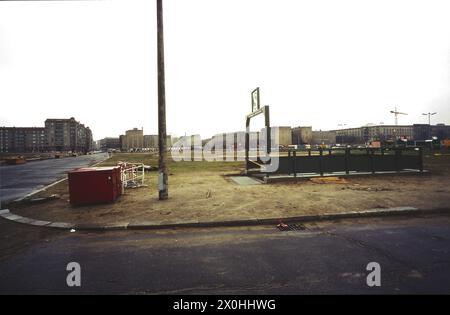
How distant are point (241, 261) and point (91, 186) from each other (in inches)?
246

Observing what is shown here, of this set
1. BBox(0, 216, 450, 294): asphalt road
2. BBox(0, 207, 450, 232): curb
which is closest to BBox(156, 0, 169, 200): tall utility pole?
BBox(0, 207, 450, 232): curb

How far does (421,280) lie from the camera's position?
3424mm

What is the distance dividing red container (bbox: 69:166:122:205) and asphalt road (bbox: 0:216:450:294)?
8.95 ft

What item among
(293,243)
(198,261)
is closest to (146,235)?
(198,261)

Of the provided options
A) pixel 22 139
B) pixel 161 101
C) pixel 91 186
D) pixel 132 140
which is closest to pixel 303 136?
pixel 132 140

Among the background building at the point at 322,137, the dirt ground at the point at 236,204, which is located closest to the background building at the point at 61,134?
the background building at the point at 322,137

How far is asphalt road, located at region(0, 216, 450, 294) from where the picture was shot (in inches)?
133

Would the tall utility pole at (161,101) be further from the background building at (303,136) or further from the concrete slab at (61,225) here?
Answer: the background building at (303,136)

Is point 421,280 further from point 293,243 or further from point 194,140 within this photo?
point 194,140

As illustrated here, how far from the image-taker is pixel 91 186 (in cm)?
831

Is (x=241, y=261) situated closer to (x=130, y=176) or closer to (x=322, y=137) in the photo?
(x=130, y=176)

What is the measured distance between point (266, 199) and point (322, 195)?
208cm

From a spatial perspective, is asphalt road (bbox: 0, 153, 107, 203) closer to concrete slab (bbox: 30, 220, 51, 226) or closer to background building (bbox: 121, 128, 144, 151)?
concrete slab (bbox: 30, 220, 51, 226)
